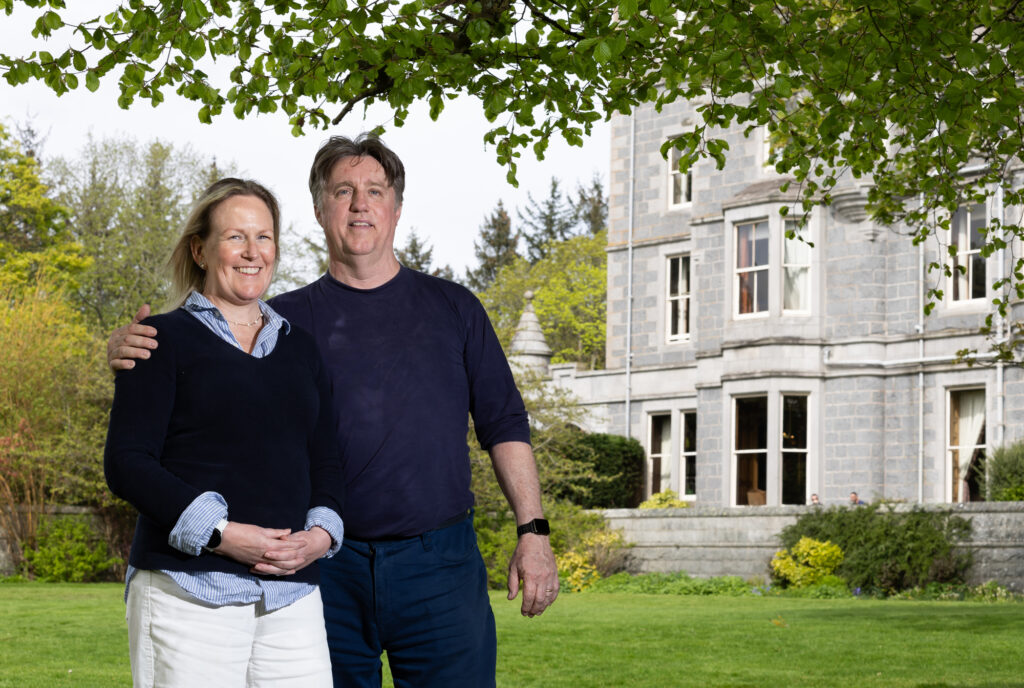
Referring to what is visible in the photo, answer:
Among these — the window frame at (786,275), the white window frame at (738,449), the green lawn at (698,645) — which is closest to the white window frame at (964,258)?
the window frame at (786,275)

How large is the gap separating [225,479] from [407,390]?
841mm

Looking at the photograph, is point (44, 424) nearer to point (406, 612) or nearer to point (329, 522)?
point (406, 612)

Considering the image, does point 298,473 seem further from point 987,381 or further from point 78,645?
point 987,381

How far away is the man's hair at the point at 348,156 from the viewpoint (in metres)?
3.96

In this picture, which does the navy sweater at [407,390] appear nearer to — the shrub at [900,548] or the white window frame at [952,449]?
the shrub at [900,548]

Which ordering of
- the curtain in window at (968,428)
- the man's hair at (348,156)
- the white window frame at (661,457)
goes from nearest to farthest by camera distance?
the man's hair at (348,156) < the curtain in window at (968,428) < the white window frame at (661,457)

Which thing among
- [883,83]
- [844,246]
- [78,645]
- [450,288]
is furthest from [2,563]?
[450,288]

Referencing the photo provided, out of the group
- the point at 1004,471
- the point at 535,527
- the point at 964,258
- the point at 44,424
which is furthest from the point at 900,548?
the point at 535,527

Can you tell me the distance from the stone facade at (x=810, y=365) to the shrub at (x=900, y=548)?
500cm

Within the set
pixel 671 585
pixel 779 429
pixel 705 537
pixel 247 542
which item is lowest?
pixel 671 585

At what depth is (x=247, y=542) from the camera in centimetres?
304

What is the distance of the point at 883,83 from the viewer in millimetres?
7980

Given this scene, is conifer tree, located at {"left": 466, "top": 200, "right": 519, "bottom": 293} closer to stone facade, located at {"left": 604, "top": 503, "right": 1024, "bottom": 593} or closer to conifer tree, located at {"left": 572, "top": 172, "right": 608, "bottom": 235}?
conifer tree, located at {"left": 572, "top": 172, "right": 608, "bottom": 235}

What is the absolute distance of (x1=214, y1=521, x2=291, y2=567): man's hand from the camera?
3.03m
